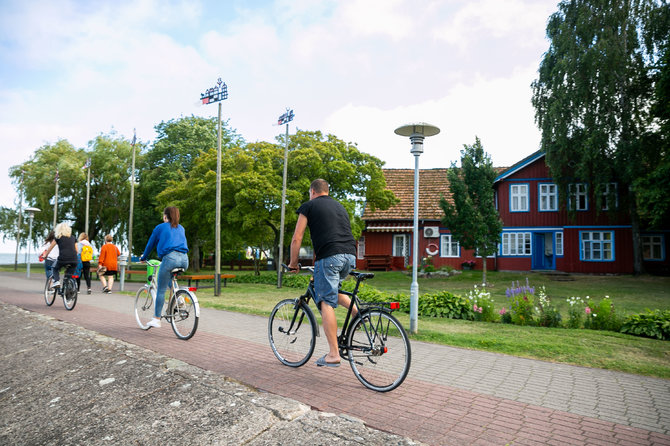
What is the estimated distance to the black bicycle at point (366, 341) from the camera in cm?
432

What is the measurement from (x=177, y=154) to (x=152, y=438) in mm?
36810

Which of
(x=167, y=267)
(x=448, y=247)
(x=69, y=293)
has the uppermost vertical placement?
(x=448, y=247)

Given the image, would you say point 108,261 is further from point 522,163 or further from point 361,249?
point 522,163

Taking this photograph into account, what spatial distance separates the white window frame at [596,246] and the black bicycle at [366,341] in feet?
89.2

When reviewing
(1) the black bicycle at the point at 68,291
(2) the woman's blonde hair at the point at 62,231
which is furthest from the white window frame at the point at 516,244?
(1) the black bicycle at the point at 68,291

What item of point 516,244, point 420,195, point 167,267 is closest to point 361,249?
point 420,195

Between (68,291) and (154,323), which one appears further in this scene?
(68,291)

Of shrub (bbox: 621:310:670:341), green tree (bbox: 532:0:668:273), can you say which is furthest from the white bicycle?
green tree (bbox: 532:0:668:273)

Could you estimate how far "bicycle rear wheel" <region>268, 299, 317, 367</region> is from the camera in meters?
5.25

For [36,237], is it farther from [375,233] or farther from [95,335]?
[95,335]

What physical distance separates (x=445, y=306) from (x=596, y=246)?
866 inches

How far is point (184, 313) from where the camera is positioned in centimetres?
693

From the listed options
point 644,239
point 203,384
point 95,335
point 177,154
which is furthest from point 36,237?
point 644,239

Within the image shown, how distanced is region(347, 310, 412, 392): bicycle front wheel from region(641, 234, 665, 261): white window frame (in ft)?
95.7
